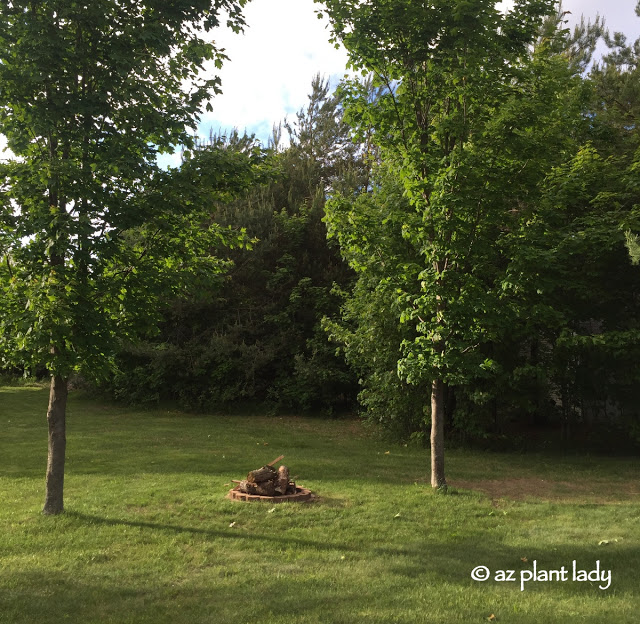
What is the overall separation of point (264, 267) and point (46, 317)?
59.5 feet

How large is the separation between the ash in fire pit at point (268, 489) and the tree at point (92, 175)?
8.80ft

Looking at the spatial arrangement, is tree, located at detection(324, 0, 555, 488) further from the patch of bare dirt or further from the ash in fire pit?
the ash in fire pit

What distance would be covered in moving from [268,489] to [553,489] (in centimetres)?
537

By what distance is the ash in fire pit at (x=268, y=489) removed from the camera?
8.63 meters

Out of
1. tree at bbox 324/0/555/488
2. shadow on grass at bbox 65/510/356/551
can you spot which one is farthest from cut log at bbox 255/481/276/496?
tree at bbox 324/0/555/488

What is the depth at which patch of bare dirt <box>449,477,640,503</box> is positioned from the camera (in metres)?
9.55

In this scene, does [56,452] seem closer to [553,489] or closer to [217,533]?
[217,533]

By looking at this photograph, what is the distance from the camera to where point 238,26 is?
746 cm

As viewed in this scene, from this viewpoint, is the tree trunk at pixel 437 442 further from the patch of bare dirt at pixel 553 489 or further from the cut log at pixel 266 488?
the cut log at pixel 266 488

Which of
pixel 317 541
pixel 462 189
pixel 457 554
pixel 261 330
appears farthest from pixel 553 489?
pixel 261 330

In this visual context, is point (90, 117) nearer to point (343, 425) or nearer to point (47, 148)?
point (47, 148)

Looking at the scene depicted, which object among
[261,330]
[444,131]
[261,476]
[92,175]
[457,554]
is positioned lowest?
[457,554]

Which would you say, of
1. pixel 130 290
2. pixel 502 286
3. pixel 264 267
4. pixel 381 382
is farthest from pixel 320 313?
pixel 130 290

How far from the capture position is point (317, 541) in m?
6.68
